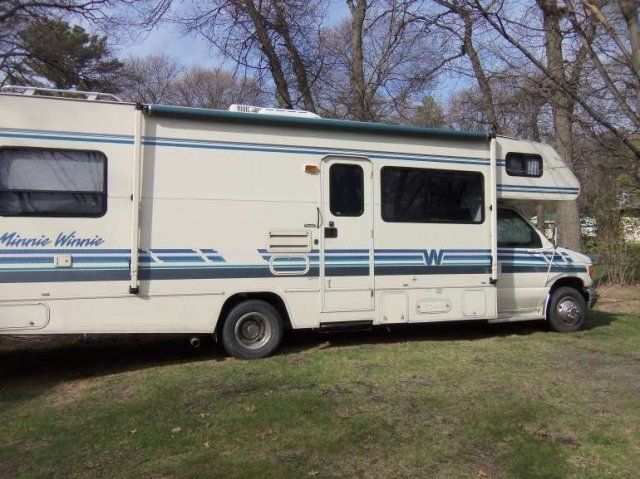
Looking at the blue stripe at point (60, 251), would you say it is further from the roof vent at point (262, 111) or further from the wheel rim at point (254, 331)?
the roof vent at point (262, 111)

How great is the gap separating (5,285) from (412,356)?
14.5 ft

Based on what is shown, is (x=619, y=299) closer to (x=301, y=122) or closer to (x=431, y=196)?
Result: (x=431, y=196)

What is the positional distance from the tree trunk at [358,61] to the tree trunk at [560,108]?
16.1 ft

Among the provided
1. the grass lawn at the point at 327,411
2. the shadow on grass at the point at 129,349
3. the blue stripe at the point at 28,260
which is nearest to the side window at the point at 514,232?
the shadow on grass at the point at 129,349

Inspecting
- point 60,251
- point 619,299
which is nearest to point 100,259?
point 60,251

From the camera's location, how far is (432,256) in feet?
25.1

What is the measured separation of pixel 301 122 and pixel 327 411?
3.40m

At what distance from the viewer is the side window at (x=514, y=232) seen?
842 cm

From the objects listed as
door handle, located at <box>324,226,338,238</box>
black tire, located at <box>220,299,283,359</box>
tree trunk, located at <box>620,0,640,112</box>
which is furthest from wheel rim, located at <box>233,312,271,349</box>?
tree trunk, located at <box>620,0,640,112</box>

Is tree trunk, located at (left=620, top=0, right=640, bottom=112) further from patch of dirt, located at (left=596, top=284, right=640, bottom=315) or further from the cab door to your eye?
patch of dirt, located at (left=596, top=284, right=640, bottom=315)

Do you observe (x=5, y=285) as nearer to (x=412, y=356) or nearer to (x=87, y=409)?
(x=87, y=409)

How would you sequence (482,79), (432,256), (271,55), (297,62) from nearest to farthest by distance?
(432,256), (482,79), (271,55), (297,62)

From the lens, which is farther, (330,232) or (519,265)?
(519,265)

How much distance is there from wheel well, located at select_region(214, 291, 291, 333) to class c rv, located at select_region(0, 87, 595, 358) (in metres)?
0.02
